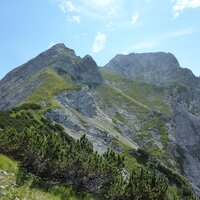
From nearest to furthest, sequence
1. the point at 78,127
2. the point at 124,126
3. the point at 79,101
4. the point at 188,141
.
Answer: the point at 78,127 < the point at 79,101 < the point at 124,126 < the point at 188,141

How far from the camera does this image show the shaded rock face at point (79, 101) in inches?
5655

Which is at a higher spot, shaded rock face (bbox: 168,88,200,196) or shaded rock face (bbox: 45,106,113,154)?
shaded rock face (bbox: 168,88,200,196)

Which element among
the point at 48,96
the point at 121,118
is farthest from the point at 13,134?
the point at 121,118

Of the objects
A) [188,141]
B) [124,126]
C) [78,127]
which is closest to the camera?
[78,127]

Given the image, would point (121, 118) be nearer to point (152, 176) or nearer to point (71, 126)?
point (71, 126)

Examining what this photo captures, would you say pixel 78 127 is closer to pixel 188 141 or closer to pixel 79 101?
pixel 79 101

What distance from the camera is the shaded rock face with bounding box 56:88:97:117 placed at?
471ft

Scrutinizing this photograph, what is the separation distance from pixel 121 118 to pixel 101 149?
6865 cm

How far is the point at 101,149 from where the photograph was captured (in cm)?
10500

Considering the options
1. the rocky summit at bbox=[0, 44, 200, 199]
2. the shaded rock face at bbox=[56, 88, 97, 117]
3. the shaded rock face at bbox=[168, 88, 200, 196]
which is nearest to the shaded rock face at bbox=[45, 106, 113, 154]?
the rocky summit at bbox=[0, 44, 200, 199]

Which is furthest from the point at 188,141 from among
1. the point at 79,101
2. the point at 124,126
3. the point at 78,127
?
the point at 78,127

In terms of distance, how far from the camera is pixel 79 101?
151000 millimetres

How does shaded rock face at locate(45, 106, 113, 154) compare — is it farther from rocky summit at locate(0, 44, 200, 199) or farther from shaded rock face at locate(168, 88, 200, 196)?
shaded rock face at locate(168, 88, 200, 196)

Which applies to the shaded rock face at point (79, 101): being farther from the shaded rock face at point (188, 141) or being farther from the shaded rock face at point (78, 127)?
the shaded rock face at point (188, 141)
